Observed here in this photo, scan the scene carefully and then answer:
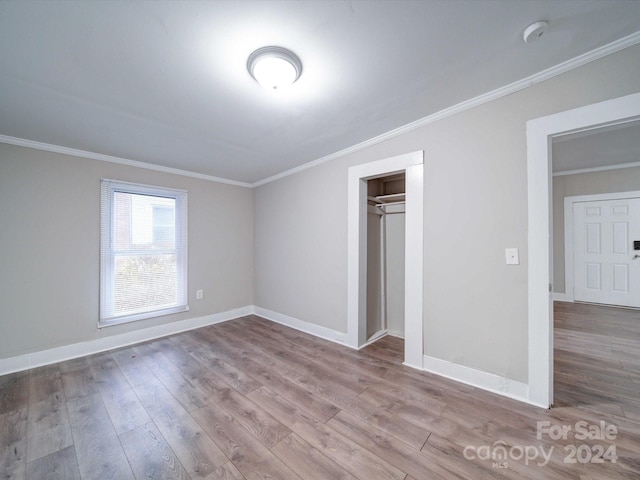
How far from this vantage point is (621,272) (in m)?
4.20

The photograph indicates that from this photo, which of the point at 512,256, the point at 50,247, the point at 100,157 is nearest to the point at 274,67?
the point at 512,256

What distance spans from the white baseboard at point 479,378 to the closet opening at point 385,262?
96 cm

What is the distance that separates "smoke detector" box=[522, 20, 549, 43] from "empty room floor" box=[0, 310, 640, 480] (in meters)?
2.37

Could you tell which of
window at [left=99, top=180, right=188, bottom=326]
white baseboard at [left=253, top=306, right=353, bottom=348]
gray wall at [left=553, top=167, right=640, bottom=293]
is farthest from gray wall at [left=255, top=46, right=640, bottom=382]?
A: gray wall at [left=553, top=167, right=640, bottom=293]

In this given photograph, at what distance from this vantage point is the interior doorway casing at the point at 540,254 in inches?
67.7

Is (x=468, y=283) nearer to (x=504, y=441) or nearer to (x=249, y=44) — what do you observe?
(x=504, y=441)

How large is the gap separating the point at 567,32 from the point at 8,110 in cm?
404

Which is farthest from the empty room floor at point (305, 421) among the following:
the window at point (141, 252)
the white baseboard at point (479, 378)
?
the window at point (141, 252)

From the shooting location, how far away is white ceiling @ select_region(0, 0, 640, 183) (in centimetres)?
121

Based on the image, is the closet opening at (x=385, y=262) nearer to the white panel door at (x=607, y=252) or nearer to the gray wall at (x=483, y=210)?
the gray wall at (x=483, y=210)

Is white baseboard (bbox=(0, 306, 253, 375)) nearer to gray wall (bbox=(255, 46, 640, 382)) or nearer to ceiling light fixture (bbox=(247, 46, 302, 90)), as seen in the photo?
gray wall (bbox=(255, 46, 640, 382))

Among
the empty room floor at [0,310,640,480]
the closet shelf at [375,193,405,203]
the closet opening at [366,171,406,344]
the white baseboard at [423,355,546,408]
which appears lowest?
the empty room floor at [0,310,640,480]

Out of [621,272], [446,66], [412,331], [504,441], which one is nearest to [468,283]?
[412,331]

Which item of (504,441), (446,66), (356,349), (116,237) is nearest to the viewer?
(504,441)
